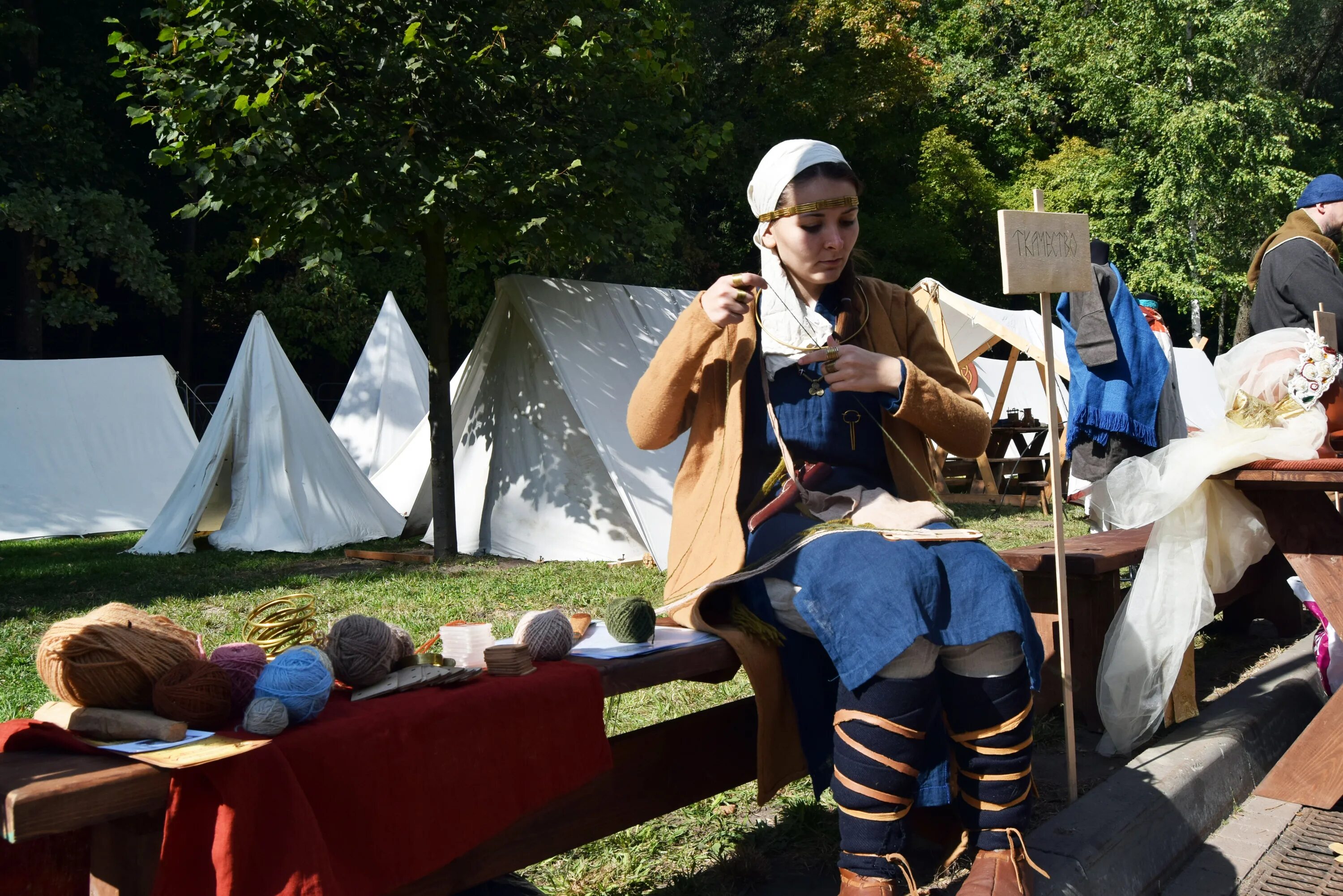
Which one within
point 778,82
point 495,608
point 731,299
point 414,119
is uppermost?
point 778,82

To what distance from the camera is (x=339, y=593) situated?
636cm

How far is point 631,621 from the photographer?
6.93 feet

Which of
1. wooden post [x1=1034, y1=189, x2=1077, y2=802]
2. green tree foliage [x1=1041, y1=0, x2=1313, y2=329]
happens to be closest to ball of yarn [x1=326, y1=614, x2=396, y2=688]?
wooden post [x1=1034, y1=189, x2=1077, y2=802]

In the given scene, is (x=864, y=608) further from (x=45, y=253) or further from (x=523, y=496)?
(x=45, y=253)

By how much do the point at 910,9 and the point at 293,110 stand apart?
15.4m

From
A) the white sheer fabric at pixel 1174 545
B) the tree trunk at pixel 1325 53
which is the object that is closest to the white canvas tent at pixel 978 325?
the white sheer fabric at pixel 1174 545

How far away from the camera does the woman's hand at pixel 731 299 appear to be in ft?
7.52

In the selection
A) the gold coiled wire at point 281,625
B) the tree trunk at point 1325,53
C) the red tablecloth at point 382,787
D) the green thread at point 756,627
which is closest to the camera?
the red tablecloth at point 382,787

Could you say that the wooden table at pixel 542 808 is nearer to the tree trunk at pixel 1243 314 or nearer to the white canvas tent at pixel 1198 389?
the white canvas tent at pixel 1198 389

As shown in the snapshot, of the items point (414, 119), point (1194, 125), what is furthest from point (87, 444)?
point (1194, 125)

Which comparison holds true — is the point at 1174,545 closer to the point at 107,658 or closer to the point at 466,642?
the point at 466,642

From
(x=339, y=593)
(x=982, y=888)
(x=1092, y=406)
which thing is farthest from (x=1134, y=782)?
(x=339, y=593)

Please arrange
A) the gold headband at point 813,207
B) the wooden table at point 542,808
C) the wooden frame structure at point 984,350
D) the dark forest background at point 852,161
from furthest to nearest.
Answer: the dark forest background at point 852,161
the wooden frame structure at point 984,350
the gold headband at point 813,207
the wooden table at point 542,808

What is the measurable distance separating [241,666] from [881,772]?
1117mm
